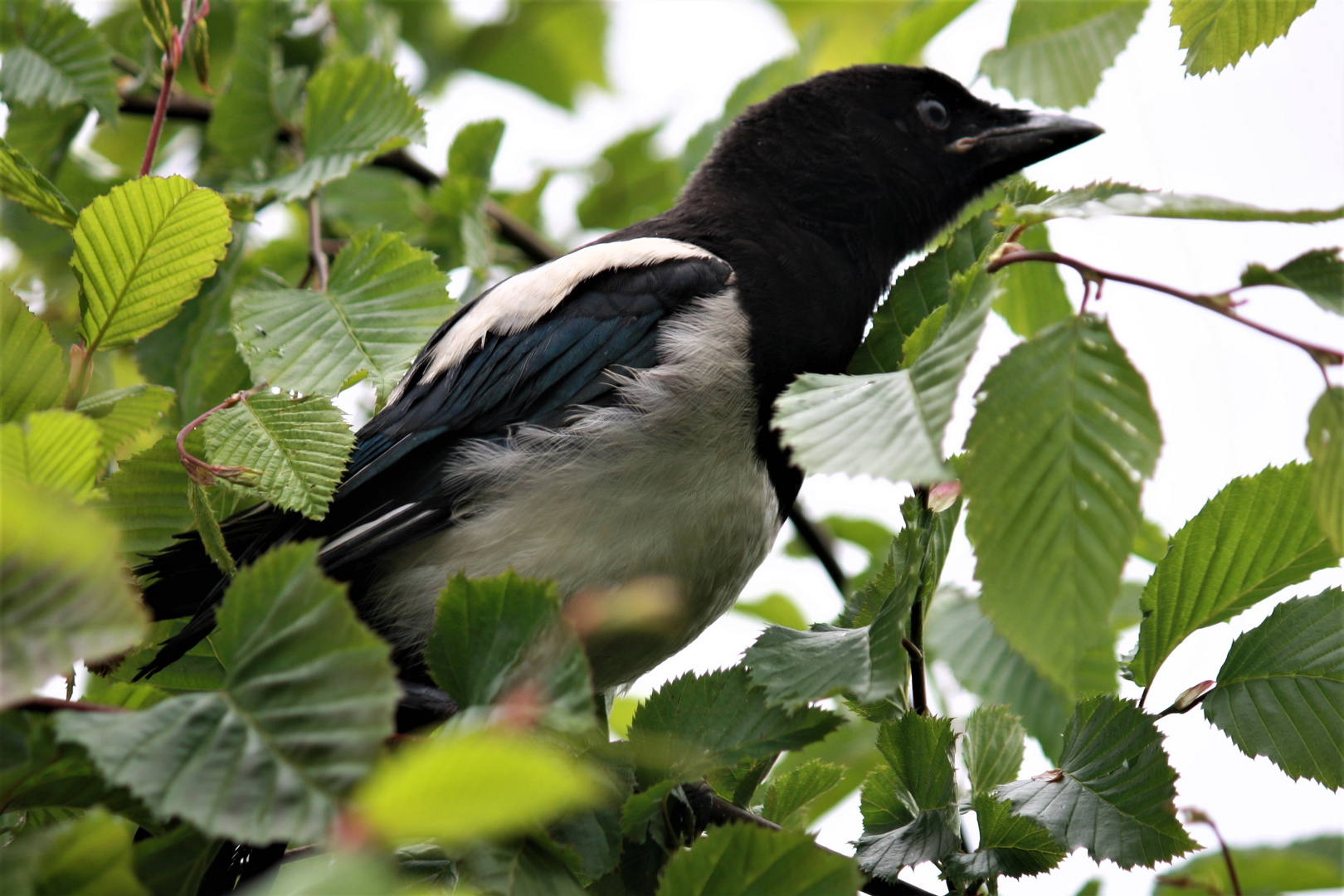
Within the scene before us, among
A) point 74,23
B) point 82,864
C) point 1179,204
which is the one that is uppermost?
point 74,23

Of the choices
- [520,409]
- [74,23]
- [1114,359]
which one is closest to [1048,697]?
[520,409]

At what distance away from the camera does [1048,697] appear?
2.93m

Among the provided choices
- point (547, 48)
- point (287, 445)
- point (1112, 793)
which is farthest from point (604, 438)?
point (547, 48)

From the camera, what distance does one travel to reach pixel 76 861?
49.8 inches

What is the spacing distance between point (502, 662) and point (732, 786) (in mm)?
779

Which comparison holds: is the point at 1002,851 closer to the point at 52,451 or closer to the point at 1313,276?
the point at 1313,276

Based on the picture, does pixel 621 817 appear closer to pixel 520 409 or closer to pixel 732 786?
pixel 732 786

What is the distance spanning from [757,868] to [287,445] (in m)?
0.95

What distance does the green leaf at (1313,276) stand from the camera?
4.63 ft

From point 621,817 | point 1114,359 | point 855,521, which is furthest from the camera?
point 855,521

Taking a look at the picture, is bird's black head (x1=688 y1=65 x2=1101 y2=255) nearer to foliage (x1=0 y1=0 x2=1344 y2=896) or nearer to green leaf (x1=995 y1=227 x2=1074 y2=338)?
foliage (x1=0 y1=0 x2=1344 y2=896)

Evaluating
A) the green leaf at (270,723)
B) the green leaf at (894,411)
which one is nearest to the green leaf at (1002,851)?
the green leaf at (894,411)

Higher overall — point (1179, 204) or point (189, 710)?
point (1179, 204)

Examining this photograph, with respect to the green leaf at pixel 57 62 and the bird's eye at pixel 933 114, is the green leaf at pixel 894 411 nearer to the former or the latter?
A: the bird's eye at pixel 933 114
